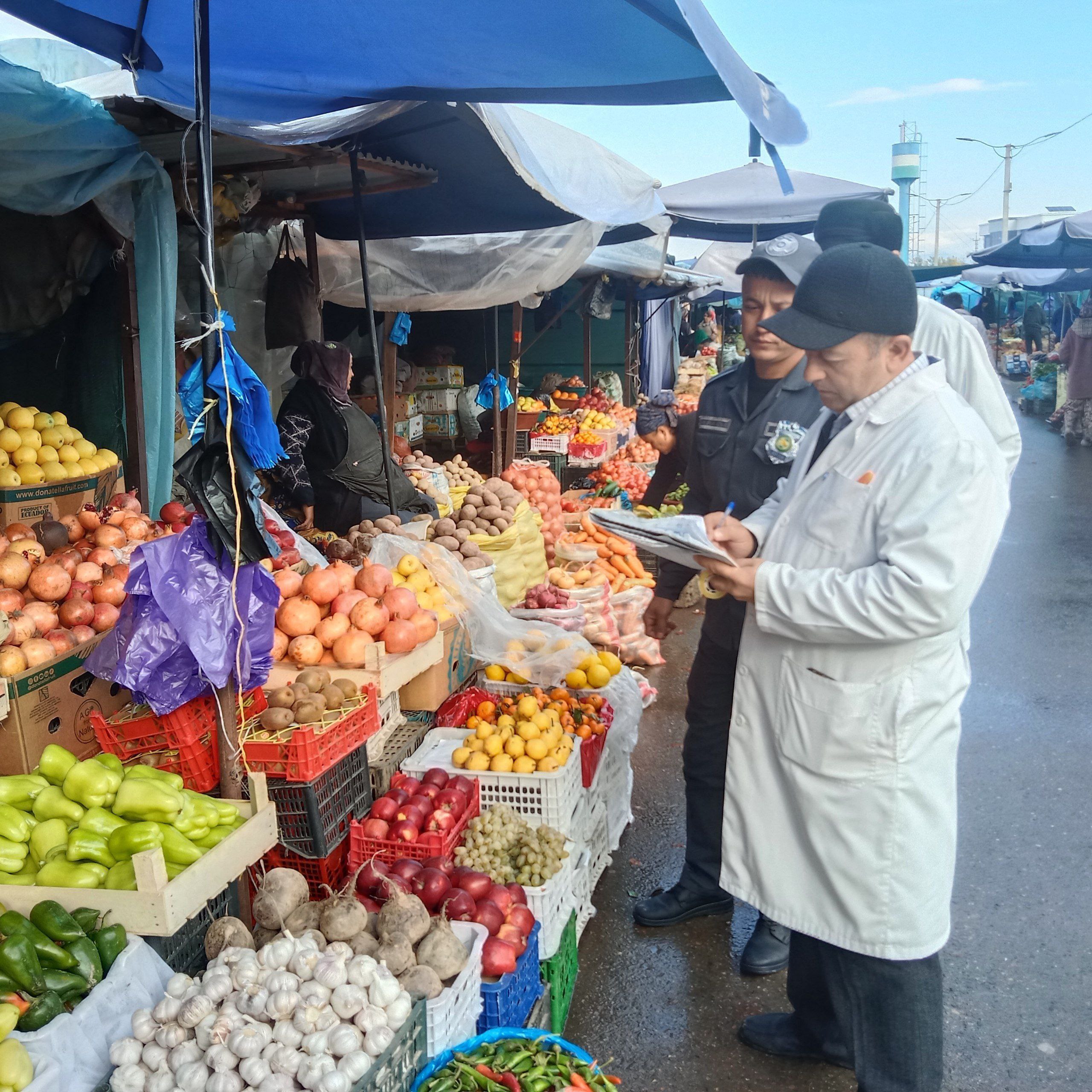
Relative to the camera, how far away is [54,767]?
2.69 meters

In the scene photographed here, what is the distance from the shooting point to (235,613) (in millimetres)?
2586

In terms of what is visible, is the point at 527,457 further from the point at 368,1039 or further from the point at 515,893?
the point at 368,1039

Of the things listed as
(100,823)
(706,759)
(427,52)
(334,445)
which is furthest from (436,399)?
(100,823)

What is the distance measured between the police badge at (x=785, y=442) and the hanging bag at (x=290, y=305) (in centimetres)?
432

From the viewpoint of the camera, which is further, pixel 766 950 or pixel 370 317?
pixel 370 317

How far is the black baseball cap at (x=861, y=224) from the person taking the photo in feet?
10.9

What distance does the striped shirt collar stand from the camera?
2.37m

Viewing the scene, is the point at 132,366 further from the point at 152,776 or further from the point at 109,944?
the point at 109,944

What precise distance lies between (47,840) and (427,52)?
302 centimetres

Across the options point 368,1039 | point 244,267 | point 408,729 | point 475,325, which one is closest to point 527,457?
point 475,325

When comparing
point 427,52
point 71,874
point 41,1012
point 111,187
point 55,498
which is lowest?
point 41,1012

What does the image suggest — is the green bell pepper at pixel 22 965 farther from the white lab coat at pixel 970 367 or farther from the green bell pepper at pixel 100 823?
the white lab coat at pixel 970 367

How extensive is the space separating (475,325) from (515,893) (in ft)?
37.9

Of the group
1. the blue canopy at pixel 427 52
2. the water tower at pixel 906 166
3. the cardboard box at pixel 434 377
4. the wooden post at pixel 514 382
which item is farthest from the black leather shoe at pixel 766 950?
the water tower at pixel 906 166
